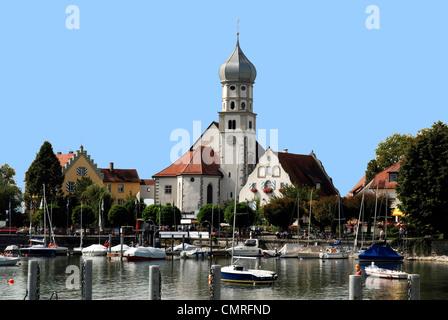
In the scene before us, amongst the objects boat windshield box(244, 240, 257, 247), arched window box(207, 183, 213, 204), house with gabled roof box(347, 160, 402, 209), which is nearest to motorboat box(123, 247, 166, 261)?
boat windshield box(244, 240, 257, 247)

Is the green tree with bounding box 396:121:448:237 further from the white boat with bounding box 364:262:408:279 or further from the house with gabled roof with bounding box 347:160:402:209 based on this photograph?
the house with gabled roof with bounding box 347:160:402:209

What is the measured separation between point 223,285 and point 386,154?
214ft

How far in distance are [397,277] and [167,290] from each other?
715 inches

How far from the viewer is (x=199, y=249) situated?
90.4 m

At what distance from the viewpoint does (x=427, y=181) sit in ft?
255

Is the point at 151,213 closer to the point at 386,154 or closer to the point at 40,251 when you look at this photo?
the point at 40,251

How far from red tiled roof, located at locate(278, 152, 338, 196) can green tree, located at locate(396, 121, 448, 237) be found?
44.8 metres

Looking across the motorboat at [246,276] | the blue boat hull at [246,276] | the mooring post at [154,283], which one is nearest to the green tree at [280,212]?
the motorboat at [246,276]

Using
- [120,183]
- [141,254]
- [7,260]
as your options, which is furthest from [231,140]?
[7,260]

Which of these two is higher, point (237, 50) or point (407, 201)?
point (237, 50)

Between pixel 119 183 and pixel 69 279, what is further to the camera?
pixel 119 183

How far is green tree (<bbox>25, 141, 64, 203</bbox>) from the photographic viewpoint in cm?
11862
